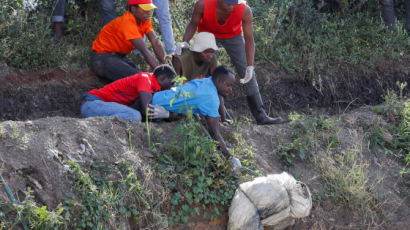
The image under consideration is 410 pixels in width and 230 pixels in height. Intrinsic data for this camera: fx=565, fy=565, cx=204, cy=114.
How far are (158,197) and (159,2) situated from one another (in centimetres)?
284

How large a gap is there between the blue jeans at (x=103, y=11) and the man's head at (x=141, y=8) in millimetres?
1042

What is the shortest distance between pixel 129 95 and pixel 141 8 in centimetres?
103

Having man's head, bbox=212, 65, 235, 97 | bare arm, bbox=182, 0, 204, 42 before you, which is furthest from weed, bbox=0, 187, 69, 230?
bare arm, bbox=182, 0, 204, 42

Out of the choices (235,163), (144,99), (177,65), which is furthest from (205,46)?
(235,163)

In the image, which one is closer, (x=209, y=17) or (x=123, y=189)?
(x=123, y=189)

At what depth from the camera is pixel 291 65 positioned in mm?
8523

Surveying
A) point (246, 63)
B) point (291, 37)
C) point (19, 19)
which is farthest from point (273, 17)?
point (19, 19)

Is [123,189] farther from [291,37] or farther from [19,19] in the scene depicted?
[291,37]

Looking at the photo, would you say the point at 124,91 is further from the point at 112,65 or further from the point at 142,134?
the point at 112,65

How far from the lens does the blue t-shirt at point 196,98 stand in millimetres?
5516

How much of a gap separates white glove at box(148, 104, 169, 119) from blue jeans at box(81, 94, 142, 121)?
0.38 ft

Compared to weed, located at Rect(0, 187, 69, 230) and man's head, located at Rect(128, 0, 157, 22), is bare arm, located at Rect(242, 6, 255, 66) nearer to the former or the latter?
man's head, located at Rect(128, 0, 157, 22)

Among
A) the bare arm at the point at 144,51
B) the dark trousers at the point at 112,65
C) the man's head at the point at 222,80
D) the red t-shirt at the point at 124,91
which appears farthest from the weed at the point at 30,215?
the dark trousers at the point at 112,65

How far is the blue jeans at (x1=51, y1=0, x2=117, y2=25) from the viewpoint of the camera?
729 centimetres
